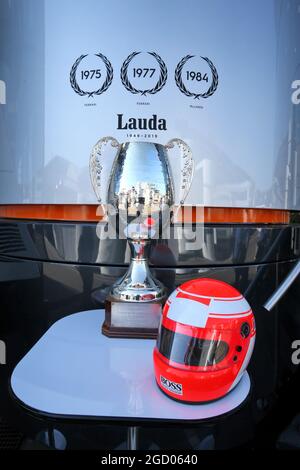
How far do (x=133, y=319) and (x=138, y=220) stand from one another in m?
0.23

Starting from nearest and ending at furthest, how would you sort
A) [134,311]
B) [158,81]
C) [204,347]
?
1. [204,347]
2. [134,311]
3. [158,81]

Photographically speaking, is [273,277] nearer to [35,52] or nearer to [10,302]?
[10,302]

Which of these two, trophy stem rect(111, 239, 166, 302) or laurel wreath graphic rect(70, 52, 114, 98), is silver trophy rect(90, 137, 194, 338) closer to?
trophy stem rect(111, 239, 166, 302)

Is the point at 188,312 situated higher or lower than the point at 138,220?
lower

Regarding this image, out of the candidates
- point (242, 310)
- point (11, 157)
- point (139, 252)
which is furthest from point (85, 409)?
point (11, 157)

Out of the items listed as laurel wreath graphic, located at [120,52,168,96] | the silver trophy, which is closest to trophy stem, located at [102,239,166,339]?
the silver trophy

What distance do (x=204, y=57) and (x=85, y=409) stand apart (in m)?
1.12

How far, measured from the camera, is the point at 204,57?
118 cm

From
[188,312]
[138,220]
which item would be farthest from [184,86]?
[188,312]

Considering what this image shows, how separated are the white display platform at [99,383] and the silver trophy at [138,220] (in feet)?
0.15

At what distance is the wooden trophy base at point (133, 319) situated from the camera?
770 millimetres

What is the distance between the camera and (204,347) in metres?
0.52

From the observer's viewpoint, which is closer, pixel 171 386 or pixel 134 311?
pixel 171 386

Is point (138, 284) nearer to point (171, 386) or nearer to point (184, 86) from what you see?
point (171, 386)
